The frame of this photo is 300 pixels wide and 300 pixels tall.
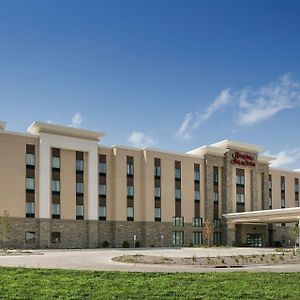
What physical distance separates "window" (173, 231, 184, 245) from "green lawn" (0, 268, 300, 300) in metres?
51.5

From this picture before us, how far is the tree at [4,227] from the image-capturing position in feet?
179

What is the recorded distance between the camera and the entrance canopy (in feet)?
213

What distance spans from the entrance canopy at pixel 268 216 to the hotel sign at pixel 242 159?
9266mm

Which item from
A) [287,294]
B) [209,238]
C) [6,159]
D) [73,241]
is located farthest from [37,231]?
[287,294]

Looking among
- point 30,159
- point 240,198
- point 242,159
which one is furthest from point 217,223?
point 30,159

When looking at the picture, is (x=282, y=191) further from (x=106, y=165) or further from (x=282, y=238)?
(x=106, y=165)

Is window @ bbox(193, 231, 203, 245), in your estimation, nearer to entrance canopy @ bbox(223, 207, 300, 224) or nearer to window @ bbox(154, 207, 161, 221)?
entrance canopy @ bbox(223, 207, 300, 224)

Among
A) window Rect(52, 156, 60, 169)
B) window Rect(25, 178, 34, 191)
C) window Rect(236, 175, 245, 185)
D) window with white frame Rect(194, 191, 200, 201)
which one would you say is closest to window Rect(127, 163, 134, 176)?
window Rect(52, 156, 60, 169)

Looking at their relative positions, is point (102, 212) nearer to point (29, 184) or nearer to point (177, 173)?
point (29, 184)

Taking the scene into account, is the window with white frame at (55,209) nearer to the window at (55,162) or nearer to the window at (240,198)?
the window at (55,162)

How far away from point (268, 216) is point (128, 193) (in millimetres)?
20901

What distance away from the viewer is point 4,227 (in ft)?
178

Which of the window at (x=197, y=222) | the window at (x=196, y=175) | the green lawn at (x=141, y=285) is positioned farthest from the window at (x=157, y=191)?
the green lawn at (x=141, y=285)

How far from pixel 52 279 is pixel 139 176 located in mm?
51989
